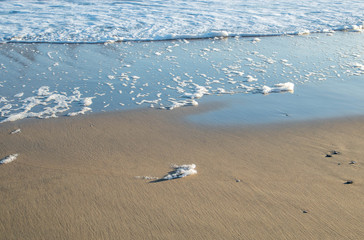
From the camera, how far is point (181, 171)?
3.16m

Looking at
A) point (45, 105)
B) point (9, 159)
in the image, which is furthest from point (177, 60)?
point (9, 159)

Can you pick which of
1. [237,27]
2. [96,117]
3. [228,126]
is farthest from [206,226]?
[237,27]

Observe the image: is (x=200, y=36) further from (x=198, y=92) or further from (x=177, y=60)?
(x=198, y=92)

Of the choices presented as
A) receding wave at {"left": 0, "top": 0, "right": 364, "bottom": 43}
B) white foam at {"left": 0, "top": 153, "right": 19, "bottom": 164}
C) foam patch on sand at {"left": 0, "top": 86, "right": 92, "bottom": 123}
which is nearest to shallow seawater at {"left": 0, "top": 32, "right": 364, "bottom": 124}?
foam patch on sand at {"left": 0, "top": 86, "right": 92, "bottom": 123}

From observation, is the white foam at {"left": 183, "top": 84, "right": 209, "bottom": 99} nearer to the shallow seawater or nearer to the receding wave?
the shallow seawater

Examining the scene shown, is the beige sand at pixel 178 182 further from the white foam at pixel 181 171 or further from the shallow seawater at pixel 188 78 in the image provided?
the shallow seawater at pixel 188 78

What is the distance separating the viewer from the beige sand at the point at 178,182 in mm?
2443

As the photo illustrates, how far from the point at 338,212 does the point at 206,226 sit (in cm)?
104

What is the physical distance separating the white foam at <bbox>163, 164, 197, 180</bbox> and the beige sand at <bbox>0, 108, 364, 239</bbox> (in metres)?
0.08

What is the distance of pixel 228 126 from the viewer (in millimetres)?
4188

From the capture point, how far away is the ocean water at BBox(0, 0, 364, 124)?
4902mm

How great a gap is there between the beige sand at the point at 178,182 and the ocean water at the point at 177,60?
590 millimetres

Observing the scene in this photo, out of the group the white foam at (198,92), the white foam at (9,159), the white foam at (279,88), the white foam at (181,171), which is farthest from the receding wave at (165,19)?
the white foam at (181,171)

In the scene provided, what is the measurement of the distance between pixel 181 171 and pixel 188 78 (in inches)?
115
